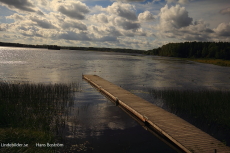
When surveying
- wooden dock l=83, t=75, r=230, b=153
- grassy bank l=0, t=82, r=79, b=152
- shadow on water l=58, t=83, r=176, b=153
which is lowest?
shadow on water l=58, t=83, r=176, b=153

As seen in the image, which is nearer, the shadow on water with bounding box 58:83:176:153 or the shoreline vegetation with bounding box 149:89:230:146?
the shadow on water with bounding box 58:83:176:153

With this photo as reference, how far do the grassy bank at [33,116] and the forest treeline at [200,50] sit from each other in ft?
356

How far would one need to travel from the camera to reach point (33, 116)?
9773 millimetres

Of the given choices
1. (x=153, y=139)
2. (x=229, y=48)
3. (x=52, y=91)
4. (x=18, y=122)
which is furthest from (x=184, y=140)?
(x=229, y=48)

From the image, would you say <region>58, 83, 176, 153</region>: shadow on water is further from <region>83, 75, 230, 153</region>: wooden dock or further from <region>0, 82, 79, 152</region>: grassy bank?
<region>0, 82, 79, 152</region>: grassy bank

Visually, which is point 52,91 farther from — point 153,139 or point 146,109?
point 153,139

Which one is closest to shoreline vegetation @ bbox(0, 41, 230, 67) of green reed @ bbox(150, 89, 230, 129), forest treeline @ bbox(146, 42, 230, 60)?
forest treeline @ bbox(146, 42, 230, 60)

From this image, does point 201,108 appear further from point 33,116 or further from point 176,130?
point 33,116

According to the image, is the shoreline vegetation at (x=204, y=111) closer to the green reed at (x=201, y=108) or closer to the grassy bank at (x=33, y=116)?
the green reed at (x=201, y=108)

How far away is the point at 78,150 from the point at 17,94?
9.27 m

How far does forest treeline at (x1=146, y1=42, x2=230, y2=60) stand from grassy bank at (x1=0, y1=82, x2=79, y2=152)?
10842cm

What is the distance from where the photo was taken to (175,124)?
A: 9.17 metres

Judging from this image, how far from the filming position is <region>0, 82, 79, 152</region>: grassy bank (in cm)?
709

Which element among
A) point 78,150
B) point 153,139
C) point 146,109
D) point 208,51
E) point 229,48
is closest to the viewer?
point 78,150
